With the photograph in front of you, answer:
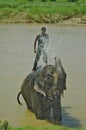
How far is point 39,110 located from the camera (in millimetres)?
10805

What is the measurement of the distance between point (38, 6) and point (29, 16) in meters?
1.79

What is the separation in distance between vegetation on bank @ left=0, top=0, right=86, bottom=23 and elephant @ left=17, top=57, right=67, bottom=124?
2738 centimetres

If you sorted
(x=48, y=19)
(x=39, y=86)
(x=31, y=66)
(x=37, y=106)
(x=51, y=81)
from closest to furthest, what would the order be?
1. (x=51, y=81)
2. (x=39, y=86)
3. (x=37, y=106)
4. (x=31, y=66)
5. (x=48, y=19)

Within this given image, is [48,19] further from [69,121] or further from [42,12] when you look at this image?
[69,121]

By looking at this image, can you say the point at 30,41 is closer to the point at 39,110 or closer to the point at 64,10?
the point at 64,10

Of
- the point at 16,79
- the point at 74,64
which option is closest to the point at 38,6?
the point at 74,64

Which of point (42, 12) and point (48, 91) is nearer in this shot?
point (48, 91)

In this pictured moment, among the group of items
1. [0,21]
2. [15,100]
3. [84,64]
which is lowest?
[0,21]

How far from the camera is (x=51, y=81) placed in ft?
32.9

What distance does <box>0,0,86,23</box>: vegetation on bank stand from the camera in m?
38.3

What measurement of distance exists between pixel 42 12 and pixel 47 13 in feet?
1.35

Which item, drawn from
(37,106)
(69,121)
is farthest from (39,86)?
(69,121)

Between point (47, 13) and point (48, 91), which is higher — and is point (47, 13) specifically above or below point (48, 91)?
below

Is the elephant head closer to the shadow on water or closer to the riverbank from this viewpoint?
the shadow on water
